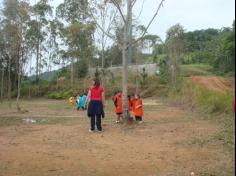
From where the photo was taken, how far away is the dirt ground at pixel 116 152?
7707 millimetres

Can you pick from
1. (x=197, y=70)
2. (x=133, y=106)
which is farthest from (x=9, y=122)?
(x=197, y=70)

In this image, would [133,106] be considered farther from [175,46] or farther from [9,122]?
[175,46]

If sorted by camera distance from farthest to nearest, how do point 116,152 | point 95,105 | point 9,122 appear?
1. point 9,122
2. point 95,105
3. point 116,152

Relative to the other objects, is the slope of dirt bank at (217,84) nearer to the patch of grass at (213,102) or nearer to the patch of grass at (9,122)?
the patch of grass at (213,102)

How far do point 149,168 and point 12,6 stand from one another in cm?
2283

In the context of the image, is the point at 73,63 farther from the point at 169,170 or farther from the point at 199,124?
the point at 169,170

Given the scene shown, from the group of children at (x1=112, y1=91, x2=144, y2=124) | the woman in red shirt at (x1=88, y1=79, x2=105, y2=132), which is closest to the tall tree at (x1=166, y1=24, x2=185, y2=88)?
the group of children at (x1=112, y1=91, x2=144, y2=124)

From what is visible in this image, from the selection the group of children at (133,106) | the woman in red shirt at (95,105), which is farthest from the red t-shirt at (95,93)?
the group of children at (133,106)

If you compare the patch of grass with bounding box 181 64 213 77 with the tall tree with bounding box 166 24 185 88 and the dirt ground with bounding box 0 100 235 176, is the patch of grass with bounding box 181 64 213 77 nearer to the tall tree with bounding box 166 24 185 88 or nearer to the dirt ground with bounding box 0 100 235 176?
the tall tree with bounding box 166 24 185 88

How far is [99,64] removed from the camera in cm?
5666

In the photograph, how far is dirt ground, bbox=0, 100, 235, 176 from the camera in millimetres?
7707

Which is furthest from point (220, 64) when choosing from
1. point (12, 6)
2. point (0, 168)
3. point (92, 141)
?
point (0, 168)

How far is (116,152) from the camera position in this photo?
31.0 ft

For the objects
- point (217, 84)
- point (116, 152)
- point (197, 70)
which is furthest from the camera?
point (197, 70)
